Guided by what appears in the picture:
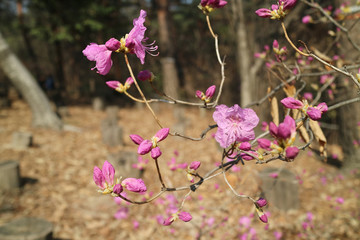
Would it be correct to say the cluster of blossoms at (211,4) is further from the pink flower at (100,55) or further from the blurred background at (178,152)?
the pink flower at (100,55)

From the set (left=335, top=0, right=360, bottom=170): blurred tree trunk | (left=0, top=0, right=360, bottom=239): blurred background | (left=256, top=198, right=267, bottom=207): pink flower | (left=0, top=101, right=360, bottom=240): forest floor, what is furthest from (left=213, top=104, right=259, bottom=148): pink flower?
(left=335, top=0, right=360, bottom=170): blurred tree trunk

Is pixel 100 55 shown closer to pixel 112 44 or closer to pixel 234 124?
pixel 112 44

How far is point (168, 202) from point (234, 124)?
6.75 feet

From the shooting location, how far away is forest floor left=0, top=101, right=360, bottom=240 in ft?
9.45

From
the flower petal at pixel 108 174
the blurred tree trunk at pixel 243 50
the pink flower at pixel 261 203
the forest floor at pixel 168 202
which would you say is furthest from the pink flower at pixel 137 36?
the blurred tree trunk at pixel 243 50

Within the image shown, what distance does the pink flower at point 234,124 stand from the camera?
0.83 m

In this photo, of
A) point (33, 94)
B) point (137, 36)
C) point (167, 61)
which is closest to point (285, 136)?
point (137, 36)

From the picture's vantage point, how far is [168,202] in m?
2.72

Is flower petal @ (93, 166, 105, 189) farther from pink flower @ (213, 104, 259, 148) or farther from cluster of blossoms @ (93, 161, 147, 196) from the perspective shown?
pink flower @ (213, 104, 259, 148)

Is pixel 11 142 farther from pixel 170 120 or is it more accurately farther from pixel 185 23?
pixel 185 23

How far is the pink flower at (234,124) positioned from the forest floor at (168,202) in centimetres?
101

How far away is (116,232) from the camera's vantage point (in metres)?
2.96

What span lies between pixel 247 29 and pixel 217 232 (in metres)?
4.21

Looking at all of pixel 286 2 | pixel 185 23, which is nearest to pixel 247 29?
pixel 286 2
